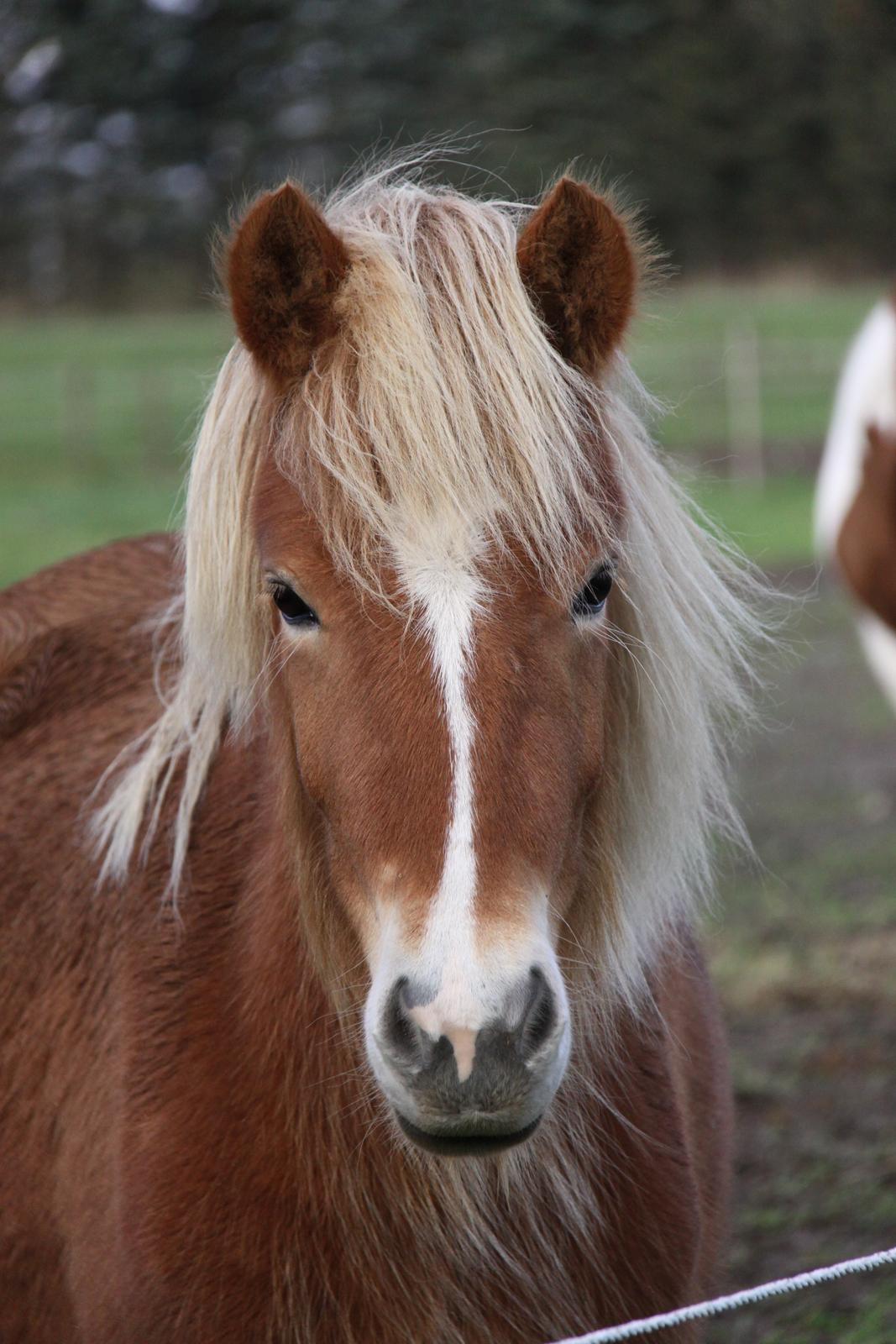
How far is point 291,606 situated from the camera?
6.41ft

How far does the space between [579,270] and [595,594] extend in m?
0.47

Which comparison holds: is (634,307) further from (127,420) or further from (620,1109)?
(127,420)

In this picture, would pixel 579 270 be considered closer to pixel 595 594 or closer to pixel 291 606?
pixel 595 594

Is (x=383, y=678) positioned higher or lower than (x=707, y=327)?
higher

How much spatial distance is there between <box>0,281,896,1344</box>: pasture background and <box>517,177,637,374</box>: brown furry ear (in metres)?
0.20

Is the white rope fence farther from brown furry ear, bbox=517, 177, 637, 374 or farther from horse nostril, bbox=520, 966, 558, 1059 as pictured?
brown furry ear, bbox=517, 177, 637, 374

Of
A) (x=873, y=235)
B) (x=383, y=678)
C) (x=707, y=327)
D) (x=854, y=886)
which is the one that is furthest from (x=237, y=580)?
(x=873, y=235)

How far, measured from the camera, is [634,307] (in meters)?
2.06

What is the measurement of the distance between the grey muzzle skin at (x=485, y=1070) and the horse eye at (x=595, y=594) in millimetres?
542

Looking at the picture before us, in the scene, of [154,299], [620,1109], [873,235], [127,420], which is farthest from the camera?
[873,235]

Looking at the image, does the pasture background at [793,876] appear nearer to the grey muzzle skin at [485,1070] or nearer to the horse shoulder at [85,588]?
the horse shoulder at [85,588]

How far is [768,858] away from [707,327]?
22.4m

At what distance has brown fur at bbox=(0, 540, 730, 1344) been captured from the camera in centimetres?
204

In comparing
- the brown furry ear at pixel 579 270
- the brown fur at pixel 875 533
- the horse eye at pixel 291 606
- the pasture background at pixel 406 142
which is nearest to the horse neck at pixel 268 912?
the horse eye at pixel 291 606
